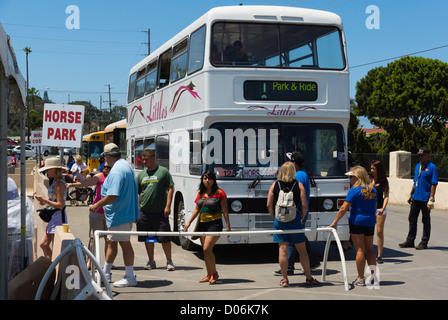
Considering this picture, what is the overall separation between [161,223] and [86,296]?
14.9 feet

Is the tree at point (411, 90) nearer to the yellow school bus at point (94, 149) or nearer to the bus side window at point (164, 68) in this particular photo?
the yellow school bus at point (94, 149)

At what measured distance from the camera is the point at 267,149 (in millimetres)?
10453

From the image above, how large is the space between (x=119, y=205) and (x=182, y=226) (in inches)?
150

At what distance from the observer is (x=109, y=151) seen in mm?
8367

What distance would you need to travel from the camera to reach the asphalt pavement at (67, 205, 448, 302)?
775 centimetres

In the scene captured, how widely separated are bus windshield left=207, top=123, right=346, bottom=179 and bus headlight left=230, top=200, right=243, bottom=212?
43 cm

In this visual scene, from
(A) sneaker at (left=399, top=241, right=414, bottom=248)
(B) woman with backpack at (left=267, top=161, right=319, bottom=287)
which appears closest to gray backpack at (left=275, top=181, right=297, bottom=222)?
(B) woman with backpack at (left=267, top=161, right=319, bottom=287)

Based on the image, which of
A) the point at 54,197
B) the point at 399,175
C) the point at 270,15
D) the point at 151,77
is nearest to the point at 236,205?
the point at 54,197

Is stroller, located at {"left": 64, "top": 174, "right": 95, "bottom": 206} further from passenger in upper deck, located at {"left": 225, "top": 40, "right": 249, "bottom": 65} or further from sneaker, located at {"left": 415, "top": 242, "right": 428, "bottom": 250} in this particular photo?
sneaker, located at {"left": 415, "top": 242, "right": 428, "bottom": 250}

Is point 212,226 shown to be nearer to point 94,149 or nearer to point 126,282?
point 126,282

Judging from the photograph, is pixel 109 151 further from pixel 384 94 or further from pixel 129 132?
pixel 384 94

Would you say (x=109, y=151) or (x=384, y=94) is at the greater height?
(x=384, y=94)

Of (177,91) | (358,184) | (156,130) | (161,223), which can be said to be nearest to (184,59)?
(177,91)

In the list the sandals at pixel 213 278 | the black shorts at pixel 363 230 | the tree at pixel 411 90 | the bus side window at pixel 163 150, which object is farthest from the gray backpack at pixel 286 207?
the tree at pixel 411 90
